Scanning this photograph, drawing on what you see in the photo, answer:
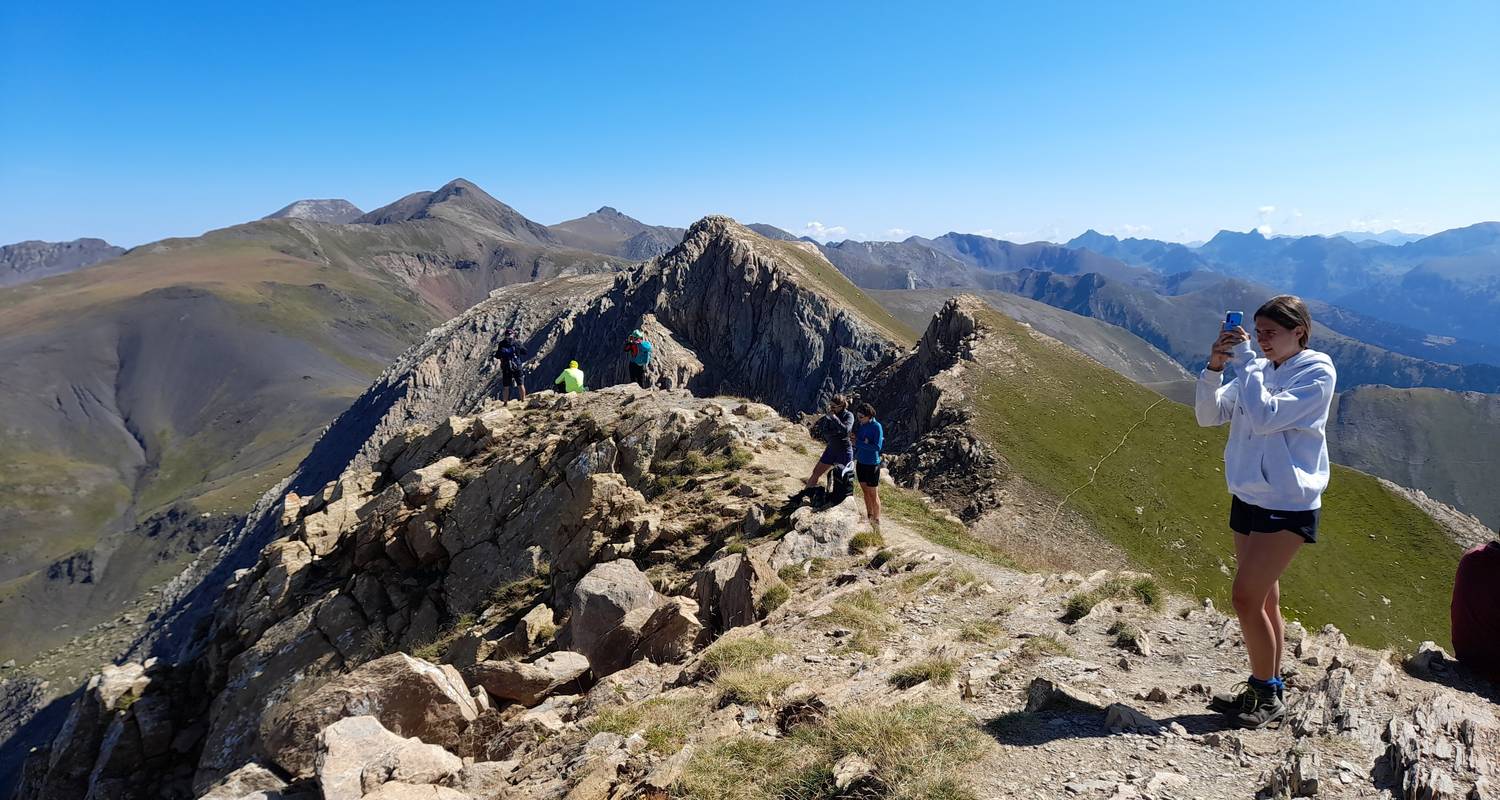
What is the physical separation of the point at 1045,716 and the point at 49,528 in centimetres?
25993

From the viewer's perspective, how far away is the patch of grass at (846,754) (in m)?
5.93

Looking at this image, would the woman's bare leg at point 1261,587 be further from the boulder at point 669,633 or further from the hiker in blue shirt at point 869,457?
the hiker in blue shirt at point 869,457

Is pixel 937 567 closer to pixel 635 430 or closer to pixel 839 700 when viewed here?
pixel 839 700

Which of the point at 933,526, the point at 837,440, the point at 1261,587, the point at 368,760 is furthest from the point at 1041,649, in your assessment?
the point at 933,526

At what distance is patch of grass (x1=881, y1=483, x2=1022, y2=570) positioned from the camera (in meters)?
18.6

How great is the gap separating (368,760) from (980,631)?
8163 mm

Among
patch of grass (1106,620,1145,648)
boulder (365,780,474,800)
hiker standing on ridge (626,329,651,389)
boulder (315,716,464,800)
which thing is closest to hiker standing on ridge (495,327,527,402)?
hiker standing on ridge (626,329,651,389)

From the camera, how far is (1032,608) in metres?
11.8

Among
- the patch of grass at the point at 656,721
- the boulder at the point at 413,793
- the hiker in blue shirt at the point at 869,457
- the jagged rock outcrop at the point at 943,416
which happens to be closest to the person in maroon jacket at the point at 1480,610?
the patch of grass at the point at 656,721

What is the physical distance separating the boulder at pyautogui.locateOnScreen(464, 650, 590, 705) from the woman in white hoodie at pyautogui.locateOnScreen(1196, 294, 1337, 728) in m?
8.71

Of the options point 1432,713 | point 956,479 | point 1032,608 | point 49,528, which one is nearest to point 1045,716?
point 1432,713

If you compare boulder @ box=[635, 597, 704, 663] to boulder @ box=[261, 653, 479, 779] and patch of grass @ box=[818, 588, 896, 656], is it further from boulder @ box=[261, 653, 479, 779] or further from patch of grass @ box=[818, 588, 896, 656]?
boulder @ box=[261, 653, 479, 779]

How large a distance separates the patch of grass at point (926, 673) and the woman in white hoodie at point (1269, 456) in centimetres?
284

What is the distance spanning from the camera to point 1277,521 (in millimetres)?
6402
